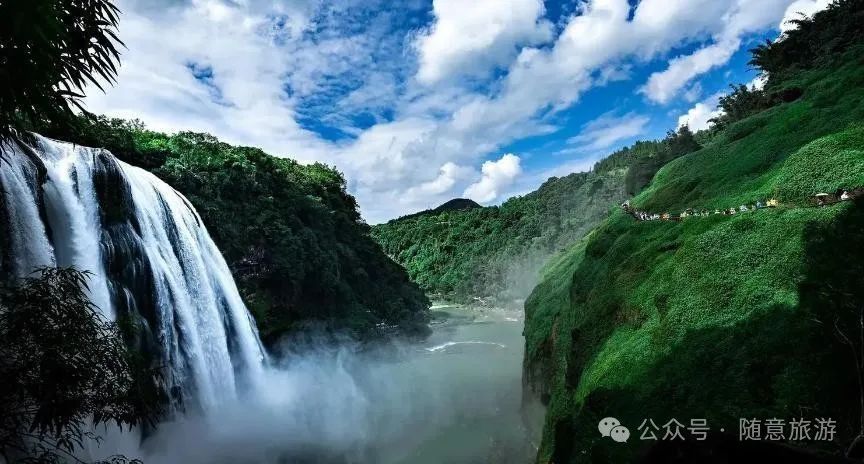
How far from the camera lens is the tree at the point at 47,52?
5031 millimetres

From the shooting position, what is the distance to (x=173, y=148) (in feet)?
122

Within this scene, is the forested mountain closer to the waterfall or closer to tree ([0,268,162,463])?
the waterfall

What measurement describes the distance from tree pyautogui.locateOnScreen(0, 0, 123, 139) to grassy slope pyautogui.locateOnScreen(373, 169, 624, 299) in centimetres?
8415

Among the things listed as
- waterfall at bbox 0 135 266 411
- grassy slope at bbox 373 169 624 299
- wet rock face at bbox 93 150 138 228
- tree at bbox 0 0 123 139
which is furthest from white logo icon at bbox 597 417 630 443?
grassy slope at bbox 373 169 624 299

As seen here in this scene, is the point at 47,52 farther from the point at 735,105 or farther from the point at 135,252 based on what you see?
the point at 735,105

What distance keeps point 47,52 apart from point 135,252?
58.9 feet

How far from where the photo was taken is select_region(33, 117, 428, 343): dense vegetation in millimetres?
→ 35062

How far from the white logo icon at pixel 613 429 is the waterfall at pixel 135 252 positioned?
15.9 m

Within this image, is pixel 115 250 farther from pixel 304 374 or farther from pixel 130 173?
pixel 304 374

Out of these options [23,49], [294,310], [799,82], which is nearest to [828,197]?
[23,49]

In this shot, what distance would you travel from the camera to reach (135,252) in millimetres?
20828

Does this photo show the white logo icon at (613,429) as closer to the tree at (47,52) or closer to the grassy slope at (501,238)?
the tree at (47,52)

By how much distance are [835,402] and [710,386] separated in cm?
233

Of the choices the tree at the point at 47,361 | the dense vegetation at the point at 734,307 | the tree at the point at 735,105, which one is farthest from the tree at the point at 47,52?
the tree at the point at 735,105
